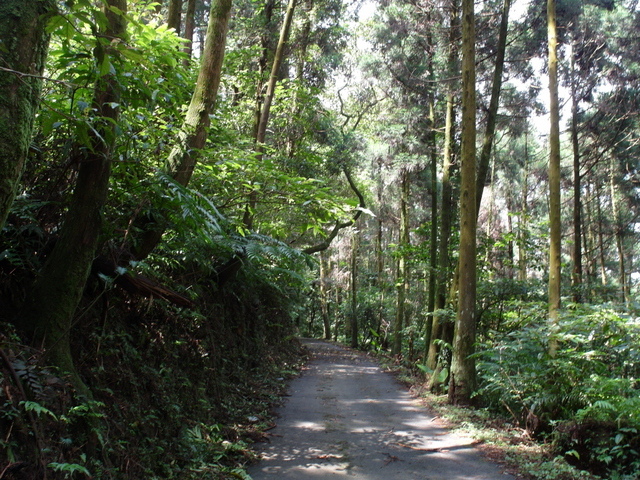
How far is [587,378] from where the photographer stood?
685 centimetres

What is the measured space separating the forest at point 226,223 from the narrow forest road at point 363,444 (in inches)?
26.6

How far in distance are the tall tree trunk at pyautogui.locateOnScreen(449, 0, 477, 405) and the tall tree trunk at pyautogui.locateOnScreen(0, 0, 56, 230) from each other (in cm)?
842

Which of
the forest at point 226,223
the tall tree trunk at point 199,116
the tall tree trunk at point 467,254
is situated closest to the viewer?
the forest at point 226,223

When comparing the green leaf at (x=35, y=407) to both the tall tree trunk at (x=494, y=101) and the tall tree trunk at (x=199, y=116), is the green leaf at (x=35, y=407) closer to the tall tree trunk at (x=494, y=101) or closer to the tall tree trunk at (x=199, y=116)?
the tall tree trunk at (x=199, y=116)

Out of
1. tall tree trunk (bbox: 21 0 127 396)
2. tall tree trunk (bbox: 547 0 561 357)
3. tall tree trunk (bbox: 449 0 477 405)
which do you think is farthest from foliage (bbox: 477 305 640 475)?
tall tree trunk (bbox: 21 0 127 396)

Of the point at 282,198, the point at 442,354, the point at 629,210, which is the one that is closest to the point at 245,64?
the point at 282,198

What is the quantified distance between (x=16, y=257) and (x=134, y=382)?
178cm

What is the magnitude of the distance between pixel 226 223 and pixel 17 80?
11.4ft

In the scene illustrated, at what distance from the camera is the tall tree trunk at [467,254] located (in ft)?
30.1

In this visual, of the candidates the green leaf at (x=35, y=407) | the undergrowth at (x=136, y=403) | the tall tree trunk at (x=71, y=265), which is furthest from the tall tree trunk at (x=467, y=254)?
the green leaf at (x=35, y=407)

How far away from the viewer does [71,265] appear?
373cm

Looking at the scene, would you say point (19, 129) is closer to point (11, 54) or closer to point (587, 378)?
point (11, 54)

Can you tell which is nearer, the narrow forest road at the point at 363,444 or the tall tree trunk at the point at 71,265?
the tall tree trunk at the point at 71,265

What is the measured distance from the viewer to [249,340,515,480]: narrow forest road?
17.3 ft
